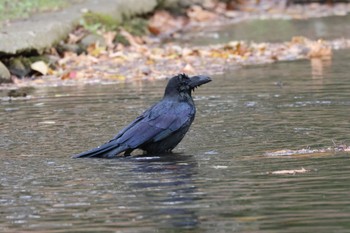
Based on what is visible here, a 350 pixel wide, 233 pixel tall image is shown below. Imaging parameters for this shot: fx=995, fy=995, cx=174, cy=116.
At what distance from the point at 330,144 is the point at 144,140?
162 centimetres

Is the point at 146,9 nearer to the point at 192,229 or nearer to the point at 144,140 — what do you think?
the point at 144,140

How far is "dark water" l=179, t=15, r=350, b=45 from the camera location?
67.5 feet

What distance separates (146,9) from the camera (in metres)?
22.8

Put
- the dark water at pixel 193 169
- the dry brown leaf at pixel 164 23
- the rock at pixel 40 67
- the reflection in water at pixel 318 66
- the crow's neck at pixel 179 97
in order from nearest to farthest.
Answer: the dark water at pixel 193 169 → the crow's neck at pixel 179 97 → the reflection in water at pixel 318 66 → the rock at pixel 40 67 → the dry brown leaf at pixel 164 23

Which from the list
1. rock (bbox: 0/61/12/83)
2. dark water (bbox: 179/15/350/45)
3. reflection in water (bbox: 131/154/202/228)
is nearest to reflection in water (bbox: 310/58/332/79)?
dark water (bbox: 179/15/350/45)

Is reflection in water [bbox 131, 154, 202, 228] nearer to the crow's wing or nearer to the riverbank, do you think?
the crow's wing

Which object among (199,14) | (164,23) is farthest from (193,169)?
(199,14)

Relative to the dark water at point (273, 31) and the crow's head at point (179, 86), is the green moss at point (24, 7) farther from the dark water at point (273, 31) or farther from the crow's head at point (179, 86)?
the crow's head at point (179, 86)

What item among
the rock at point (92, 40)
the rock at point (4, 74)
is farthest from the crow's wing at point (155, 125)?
the rock at point (92, 40)

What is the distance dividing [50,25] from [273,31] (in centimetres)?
645

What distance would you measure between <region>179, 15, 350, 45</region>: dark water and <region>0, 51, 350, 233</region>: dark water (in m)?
7.30

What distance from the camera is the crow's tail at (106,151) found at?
8.65 metres

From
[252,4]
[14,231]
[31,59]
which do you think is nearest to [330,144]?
[14,231]

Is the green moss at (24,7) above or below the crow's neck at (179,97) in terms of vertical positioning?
above
